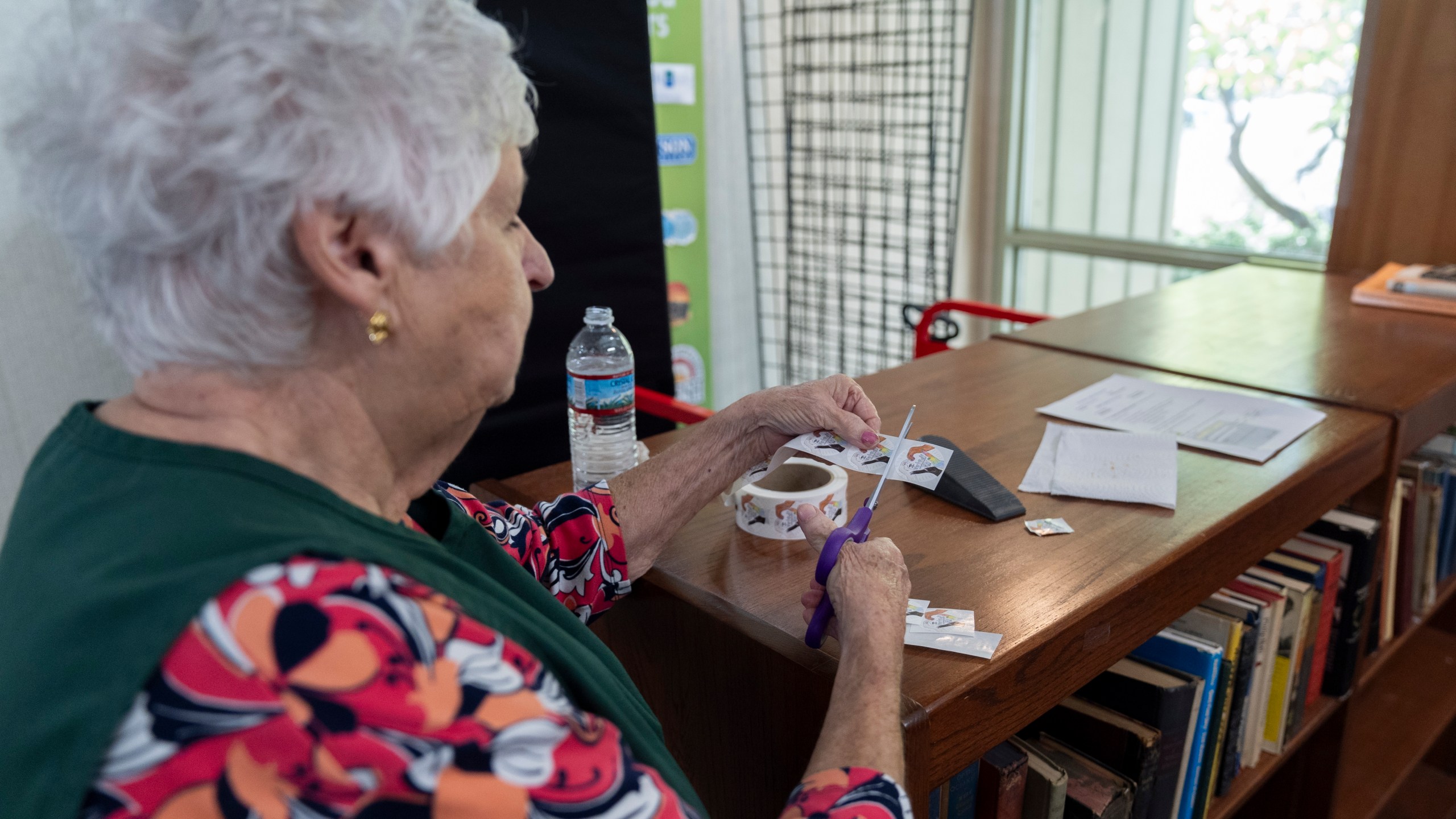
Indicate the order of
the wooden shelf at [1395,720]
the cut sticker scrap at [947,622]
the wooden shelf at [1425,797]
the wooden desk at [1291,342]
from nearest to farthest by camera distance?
the cut sticker scrap at [947,622] < the wooden desk at [1291,342] < the wooden shelf at [1395,720] < the wooden shelf at [1425,797]

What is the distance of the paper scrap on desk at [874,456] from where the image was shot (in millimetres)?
1086

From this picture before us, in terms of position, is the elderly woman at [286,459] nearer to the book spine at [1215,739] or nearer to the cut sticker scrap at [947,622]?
the cut sticker scrap at [947,622]

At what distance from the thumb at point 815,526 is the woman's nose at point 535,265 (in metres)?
0.38

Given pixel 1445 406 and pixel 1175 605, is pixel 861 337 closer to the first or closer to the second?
pixel 1445 406

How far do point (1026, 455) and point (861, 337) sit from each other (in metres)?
1.95

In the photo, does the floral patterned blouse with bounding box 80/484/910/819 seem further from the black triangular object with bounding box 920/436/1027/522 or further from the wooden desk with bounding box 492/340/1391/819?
the black triangular object with bounding box 920/436/1027/522

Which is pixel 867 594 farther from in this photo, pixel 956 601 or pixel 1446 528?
pixel 1446 528

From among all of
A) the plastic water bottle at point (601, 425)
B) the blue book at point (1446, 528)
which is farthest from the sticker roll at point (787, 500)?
the blue book at point (1446, 528)

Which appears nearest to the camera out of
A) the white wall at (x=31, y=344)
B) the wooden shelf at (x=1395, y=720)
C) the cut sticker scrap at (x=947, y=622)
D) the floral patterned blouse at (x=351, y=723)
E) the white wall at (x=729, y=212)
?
the floral patterned blouse at (x=351, y=723)

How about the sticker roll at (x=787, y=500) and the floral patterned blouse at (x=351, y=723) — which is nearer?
the floral patterned blouse at (x=351, y=723)

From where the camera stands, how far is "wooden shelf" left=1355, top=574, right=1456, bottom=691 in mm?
1732

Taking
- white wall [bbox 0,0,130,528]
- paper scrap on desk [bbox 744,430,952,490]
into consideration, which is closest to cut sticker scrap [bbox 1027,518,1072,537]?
paper scrap on desk [bbox 744,430,952,490]

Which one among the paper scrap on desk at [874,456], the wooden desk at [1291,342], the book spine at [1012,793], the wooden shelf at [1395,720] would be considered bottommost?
the wooden shelf at [1395,720]

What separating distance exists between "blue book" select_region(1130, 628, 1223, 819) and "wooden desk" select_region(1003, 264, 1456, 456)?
1.72 feet
